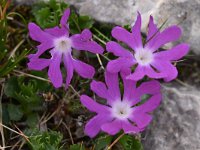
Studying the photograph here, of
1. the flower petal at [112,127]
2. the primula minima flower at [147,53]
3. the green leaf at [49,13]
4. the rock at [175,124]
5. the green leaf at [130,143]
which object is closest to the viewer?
the flower petal at [112,127]

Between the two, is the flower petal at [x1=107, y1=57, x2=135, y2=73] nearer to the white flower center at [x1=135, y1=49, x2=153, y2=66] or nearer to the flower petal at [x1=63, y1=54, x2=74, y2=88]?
the white flower center at [x1=135, y1=49, x2=153, y2=66]

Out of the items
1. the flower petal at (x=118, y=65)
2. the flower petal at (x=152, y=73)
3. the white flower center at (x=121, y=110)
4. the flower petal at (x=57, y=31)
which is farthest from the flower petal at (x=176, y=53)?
the flower petal at (x=57, y=31)

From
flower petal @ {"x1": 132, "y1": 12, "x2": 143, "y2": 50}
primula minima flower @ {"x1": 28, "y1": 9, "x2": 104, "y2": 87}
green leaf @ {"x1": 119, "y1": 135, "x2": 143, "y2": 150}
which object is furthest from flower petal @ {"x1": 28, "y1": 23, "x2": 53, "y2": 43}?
green leaf @ {"x1": 119, "y1": 135, "x2": 143, "y2": 150}

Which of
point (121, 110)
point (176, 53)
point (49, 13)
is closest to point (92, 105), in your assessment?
point (121, 110)

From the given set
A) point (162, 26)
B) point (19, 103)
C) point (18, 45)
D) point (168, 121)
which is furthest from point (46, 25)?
point (168, 121)

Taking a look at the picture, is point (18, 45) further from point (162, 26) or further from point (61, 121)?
point (162, 26)

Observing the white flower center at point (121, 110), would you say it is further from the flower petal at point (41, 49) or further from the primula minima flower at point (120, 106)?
the flower petal at point (41, 49)

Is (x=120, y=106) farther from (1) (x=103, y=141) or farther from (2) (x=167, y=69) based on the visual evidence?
(2) (x=167, y=69)

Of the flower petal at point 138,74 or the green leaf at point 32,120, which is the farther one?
the green leaf at point 32,120
